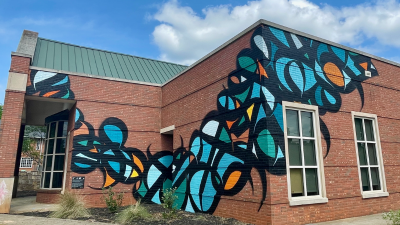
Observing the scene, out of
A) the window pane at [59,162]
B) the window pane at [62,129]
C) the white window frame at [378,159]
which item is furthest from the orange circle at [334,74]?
the window pane at [59,162]

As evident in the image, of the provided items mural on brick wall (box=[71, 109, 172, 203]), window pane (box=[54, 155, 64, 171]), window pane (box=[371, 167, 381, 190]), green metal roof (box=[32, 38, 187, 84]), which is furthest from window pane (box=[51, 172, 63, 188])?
window pane (box=[371, 167, 381, 190])

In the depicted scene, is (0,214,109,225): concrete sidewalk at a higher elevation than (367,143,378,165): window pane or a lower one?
lower

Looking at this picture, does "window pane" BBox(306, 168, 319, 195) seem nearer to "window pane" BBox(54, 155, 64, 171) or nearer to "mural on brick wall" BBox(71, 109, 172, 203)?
"mural on brick wall" BBox(71, 109, 172, 203)

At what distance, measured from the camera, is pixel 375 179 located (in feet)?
32.3

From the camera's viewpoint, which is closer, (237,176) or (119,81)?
(237,176)

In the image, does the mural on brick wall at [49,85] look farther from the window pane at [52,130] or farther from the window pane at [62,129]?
the window pane at [52,130]

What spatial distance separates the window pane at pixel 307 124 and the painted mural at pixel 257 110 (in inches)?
14.9

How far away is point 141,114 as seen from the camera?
13.6 metres

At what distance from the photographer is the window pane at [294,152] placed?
8.23 metres

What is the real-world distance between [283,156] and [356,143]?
3.34 meters

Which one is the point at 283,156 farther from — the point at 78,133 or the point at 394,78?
the point at 78,133

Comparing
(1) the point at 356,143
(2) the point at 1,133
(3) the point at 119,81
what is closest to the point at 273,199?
(1) the point at 356,143

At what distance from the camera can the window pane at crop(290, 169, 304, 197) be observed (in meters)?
8.04

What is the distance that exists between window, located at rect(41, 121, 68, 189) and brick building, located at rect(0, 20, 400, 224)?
5cm
